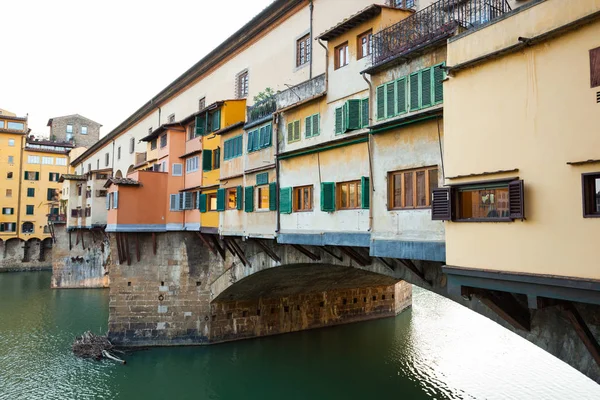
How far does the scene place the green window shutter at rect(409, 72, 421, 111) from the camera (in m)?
9.20

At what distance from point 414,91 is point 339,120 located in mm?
2786

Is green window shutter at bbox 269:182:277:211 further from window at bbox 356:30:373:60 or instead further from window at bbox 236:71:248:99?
window at bbox 236:71:248:99

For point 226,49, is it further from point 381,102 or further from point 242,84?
point 381,102

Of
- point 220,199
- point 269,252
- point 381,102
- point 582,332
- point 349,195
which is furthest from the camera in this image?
point 220,199

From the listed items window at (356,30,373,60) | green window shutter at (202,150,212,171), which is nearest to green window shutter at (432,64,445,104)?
window at (356,30,373,60)

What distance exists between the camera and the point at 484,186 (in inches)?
281

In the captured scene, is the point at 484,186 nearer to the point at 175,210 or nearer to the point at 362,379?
the point at 362,379

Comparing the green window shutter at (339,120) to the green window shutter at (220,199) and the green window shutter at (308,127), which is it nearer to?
the green window shutter at (308,127)

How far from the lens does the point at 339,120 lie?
1174 centimetres

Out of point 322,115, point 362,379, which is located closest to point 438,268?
point 322,115

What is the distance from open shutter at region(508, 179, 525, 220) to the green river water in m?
11.7

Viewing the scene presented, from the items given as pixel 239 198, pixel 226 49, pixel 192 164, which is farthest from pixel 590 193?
pixel 226 49

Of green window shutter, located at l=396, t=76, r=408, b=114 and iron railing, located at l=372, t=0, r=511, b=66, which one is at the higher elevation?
iron railing, located at l=372, t=0, r=511, b=66

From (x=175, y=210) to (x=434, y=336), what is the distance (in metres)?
15.0
